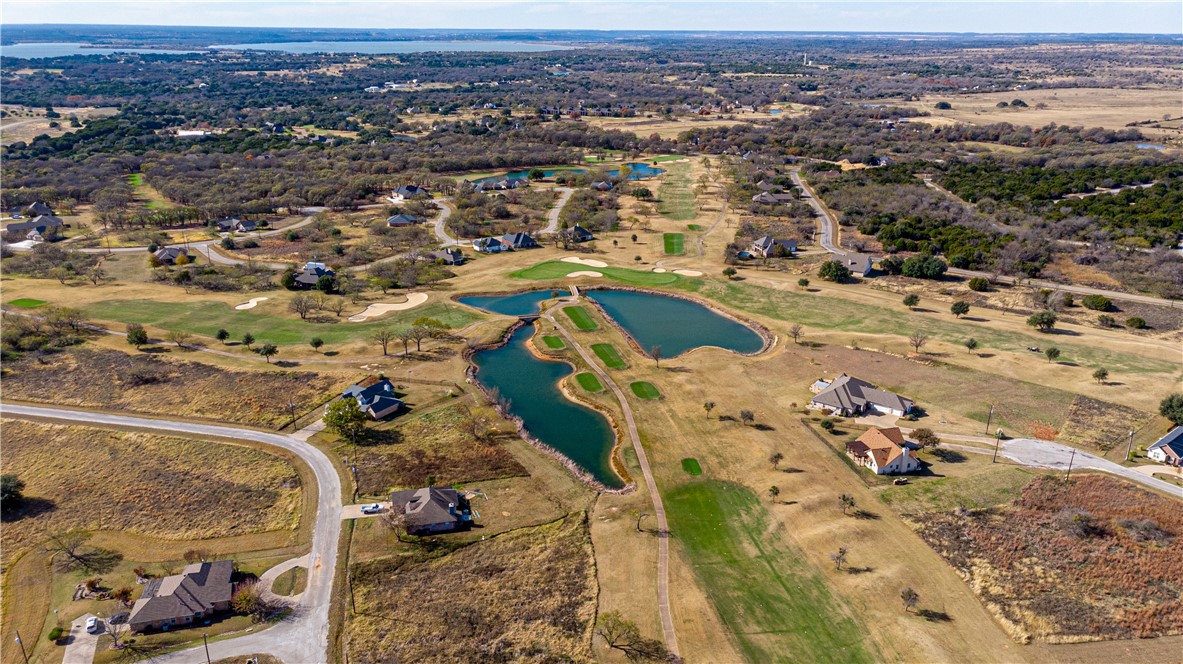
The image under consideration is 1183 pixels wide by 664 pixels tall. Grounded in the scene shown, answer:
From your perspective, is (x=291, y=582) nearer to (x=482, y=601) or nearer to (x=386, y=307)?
(x=482, y=601)

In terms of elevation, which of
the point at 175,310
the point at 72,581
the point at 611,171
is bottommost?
the point at 72,581

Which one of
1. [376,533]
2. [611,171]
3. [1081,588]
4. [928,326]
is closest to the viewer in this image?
[1081,588]

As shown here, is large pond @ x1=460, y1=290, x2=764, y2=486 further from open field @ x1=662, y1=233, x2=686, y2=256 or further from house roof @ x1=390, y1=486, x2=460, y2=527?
open field @ x1=662, y1=233, x2=686, y2=256

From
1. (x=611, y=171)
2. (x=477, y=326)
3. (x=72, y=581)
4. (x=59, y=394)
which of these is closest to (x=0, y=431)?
(x=59, y=394)

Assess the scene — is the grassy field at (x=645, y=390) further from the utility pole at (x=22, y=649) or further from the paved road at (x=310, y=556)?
the utility pole at (x=22, y=649)

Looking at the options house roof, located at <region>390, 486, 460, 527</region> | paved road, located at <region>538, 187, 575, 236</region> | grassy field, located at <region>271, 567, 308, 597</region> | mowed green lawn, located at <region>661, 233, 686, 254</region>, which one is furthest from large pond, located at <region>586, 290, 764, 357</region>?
grassy field, located at <region>271, 567, 308, 597</region>

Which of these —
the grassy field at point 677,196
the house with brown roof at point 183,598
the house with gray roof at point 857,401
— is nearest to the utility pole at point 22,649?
the house with brown roof at point 183,598

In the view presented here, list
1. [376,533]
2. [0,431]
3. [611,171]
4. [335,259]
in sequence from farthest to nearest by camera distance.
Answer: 1. [611,171]
2. [335,259]
3. [0,431]
4. [376,533]

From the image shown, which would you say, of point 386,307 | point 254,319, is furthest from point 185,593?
point 386,307

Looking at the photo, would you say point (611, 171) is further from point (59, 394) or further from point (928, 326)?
point (59, 394)
